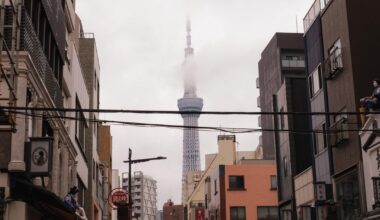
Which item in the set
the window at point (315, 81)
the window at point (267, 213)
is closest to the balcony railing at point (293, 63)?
the window at point (267, 213)

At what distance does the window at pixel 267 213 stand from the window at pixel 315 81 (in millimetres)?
36613

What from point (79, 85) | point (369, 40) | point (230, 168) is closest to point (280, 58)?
point (230, 168)

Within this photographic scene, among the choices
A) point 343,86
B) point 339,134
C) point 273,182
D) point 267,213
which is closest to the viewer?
point 339,134

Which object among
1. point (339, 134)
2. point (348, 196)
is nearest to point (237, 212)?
point (348, 196)

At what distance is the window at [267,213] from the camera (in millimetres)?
71812

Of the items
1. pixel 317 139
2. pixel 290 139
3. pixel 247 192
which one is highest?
pixel 290 139

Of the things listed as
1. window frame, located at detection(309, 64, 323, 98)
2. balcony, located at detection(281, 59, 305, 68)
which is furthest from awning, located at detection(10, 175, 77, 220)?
balcony, located at detection(281, 59, 305, 68)

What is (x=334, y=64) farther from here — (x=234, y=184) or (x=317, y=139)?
(x=234, y=184)

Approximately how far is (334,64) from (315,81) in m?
4.60

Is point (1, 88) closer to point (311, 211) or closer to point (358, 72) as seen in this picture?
point (358, 72)

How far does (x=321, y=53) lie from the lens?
34656 millimetres

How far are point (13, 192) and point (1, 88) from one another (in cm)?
297

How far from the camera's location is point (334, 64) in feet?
104

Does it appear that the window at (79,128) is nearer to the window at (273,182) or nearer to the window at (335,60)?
the window at (335,60)
